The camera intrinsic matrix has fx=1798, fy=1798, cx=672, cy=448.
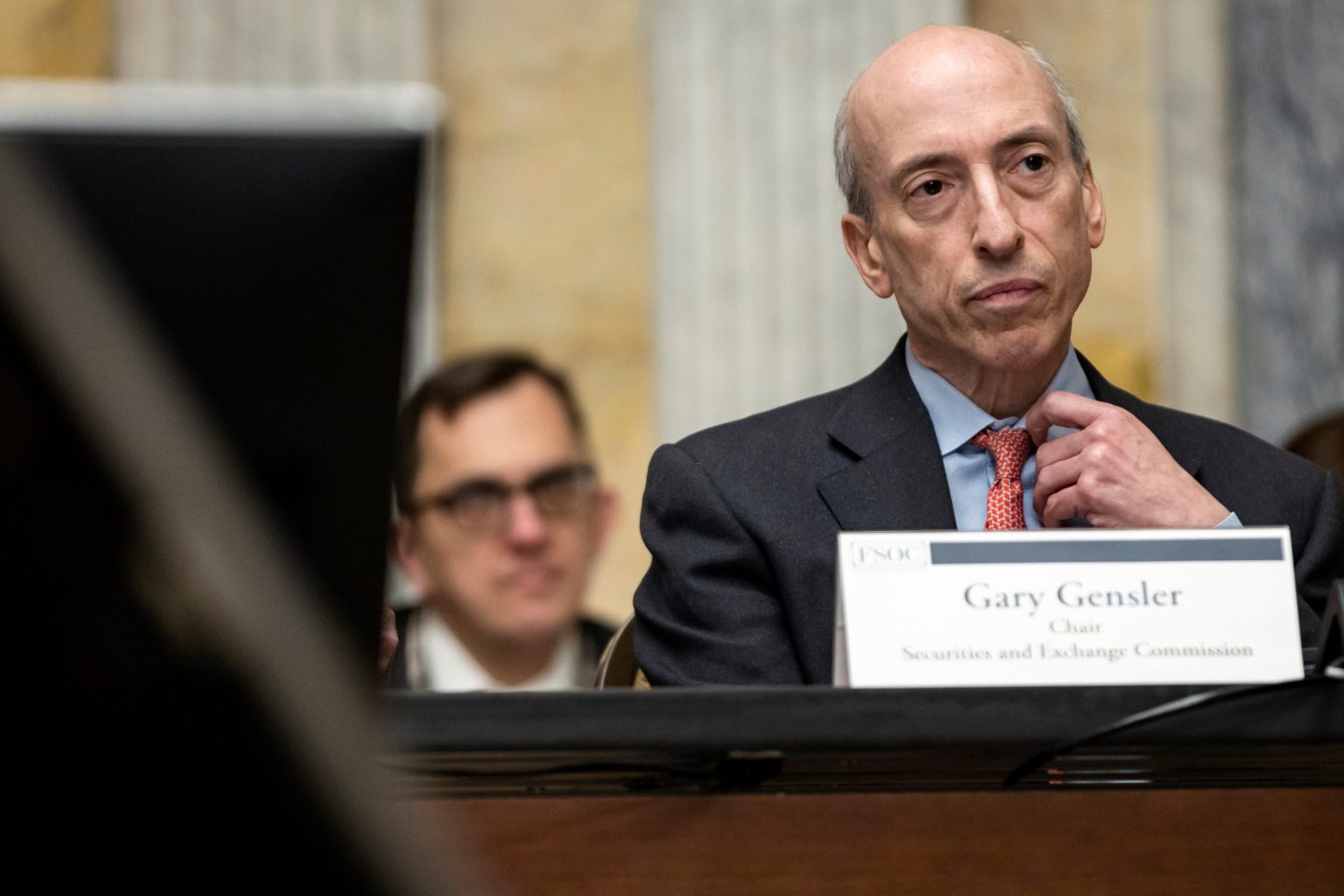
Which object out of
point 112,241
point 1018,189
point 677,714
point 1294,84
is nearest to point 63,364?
point 112,241

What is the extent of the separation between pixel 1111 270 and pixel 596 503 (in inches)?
68.6

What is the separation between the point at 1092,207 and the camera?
2.29 m

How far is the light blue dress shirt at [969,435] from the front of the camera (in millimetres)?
2076

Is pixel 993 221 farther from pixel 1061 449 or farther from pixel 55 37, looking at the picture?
pixel 55 37

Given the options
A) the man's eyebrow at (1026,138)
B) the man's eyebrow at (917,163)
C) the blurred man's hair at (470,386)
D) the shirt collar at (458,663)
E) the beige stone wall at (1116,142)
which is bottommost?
the shirt collar at (458,663)

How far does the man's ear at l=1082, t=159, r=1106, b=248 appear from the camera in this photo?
2.27m

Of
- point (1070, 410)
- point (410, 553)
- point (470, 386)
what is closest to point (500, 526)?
point (410, 553)

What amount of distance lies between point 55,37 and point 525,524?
206 centimetres

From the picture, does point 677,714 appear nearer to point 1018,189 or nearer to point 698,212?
point 1018,189

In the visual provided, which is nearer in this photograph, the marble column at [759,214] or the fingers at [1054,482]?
the fingers at [1054,482]

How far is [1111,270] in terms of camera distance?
4.47 metres

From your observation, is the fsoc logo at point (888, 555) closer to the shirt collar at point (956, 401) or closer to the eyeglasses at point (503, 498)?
the shirt collar at point (956, 401)

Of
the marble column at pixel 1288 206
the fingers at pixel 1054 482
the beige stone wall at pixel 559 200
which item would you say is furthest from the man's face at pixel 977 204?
the marble column at pixel 1288 206

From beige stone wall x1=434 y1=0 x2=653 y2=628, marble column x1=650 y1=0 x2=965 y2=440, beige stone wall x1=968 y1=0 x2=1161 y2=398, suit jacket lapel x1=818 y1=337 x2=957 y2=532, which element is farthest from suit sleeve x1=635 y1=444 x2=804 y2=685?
beige stone wall x1=968 y1=0 x2=1161 y2=398
